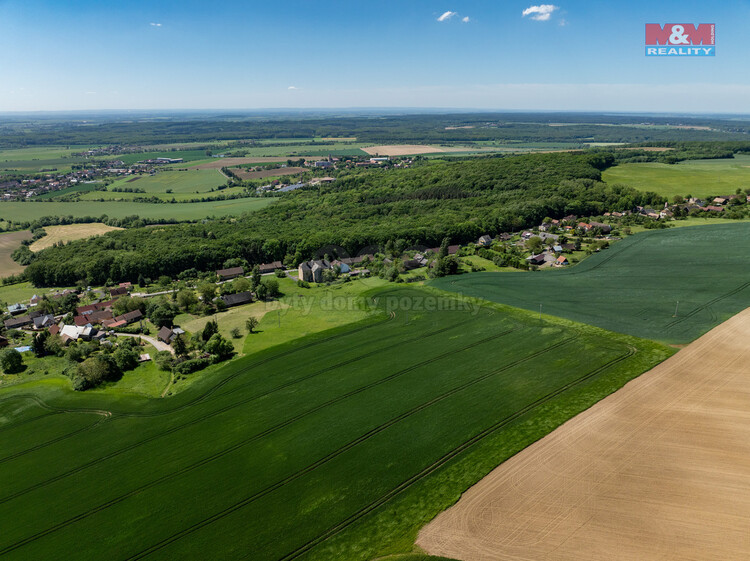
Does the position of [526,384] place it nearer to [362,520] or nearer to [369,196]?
[362,520]

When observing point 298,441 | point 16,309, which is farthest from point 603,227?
point 16,309

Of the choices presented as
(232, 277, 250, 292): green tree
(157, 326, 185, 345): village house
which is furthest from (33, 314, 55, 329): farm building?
(232, 277, 250, 292): green tree

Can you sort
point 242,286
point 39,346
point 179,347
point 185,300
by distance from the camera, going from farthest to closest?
point 242,286, point 185,300, point 39,346, point 179,347

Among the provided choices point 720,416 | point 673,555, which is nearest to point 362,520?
point 673,555

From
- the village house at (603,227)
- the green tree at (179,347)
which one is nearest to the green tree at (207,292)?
the green tree at (179,347)

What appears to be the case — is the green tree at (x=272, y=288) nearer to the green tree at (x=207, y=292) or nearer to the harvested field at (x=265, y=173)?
the green tree at (x=207, y=292)

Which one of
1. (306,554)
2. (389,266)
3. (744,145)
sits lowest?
(306,554)

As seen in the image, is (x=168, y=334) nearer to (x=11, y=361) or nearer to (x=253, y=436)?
(x=11, y=361)
